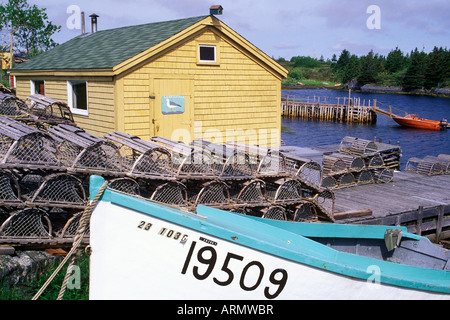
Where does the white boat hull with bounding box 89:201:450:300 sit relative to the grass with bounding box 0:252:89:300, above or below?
above

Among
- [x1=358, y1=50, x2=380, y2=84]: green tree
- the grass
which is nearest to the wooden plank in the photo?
the grass

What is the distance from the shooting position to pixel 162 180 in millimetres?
8820

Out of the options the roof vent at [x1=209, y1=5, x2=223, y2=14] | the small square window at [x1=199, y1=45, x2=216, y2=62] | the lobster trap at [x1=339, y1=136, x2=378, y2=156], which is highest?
the roof vent at [x1=209, y1=5, x2=223, y2=14]

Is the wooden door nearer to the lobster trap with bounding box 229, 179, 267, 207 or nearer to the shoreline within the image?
the lobster trap with bounding box 229, 179, 267, 207

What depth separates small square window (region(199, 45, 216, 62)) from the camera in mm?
14344

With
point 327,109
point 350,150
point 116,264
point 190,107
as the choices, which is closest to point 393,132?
point 327,109

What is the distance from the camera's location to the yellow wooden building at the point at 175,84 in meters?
13.0

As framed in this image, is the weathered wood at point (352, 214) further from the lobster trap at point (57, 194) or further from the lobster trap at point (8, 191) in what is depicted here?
the lobster trap at point (8, 191)

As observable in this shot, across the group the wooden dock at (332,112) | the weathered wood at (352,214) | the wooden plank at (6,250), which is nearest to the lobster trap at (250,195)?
the weathered wood at (352,214)

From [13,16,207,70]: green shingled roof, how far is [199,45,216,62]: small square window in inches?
33.2

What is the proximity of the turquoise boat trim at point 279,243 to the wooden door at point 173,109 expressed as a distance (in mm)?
7216

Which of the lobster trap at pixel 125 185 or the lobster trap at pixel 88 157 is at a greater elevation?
the lobster trap at pixel 88 157

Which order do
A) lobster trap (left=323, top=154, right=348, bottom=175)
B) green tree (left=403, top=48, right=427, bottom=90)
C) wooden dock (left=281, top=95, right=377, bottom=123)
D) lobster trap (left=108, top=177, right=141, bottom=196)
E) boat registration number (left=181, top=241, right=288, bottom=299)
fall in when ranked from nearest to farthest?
boat registration number (left=181, top=241, right=288, bottom=299)
lobster trap (left=108, top=177, right=141, bottom=196)
lobster trap (left=323, top=154, right=348, bottom=175)
wooden dock (left=281, top=95, right=377, bottom=123)
green tree (left=403, top=48, right=427, bottom=90)
